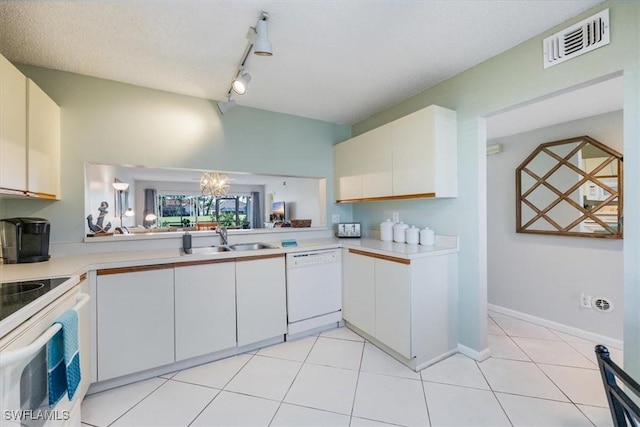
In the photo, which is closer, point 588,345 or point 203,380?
point 203,380

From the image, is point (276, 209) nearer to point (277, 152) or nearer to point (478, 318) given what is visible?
point (277, 152)

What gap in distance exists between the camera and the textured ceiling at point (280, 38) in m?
1.51

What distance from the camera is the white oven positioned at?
84 centimetres

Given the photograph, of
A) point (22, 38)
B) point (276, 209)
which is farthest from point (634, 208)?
point (276, 209)

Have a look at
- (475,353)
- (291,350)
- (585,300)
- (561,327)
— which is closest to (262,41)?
(291,350)

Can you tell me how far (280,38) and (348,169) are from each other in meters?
1.63

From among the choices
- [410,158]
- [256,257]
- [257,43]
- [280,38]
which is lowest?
[256,257]

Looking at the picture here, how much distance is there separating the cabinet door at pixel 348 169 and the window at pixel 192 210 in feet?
14.1

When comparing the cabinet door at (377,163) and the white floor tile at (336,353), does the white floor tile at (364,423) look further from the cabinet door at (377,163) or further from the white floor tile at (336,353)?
the cabinet door at (377,163)

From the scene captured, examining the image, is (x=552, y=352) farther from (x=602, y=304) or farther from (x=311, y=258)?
(x=311, y=258)

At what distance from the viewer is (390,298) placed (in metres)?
2.19

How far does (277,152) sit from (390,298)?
195cm

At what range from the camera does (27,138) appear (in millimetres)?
1710

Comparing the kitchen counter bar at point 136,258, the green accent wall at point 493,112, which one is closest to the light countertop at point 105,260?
the kitchen counter bar at point 136,258
